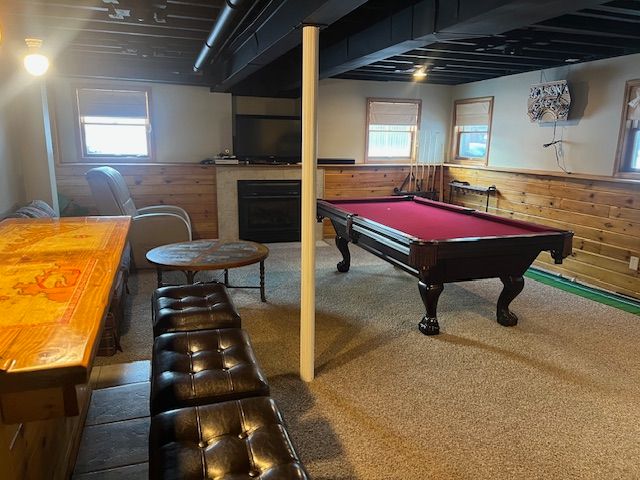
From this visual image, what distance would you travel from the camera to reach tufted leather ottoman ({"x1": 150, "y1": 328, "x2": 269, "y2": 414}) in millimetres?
1741

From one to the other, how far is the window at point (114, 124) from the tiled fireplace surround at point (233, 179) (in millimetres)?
1097

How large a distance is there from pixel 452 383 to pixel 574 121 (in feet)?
12.2

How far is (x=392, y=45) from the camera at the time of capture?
136 inches

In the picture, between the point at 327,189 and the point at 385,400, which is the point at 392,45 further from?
the point at 327,189

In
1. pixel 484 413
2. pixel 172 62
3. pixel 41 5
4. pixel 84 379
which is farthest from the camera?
pixel 172 62

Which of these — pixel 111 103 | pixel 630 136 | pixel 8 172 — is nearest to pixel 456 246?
pixel 630 136

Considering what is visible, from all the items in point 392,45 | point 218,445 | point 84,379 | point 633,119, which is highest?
point 392,45

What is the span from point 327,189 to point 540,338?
3821mm

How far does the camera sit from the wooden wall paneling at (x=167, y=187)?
5.54m

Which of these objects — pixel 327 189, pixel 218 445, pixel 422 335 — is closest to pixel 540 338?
pixel 422 335

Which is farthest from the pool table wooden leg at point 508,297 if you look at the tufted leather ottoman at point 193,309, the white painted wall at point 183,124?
the white painted wall at point 183,124

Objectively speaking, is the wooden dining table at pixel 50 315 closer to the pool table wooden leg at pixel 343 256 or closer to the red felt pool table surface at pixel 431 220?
the red felt pool table surface at pixel 431 220

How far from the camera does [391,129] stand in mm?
7020

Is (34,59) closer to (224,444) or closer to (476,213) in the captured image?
(224,444)
